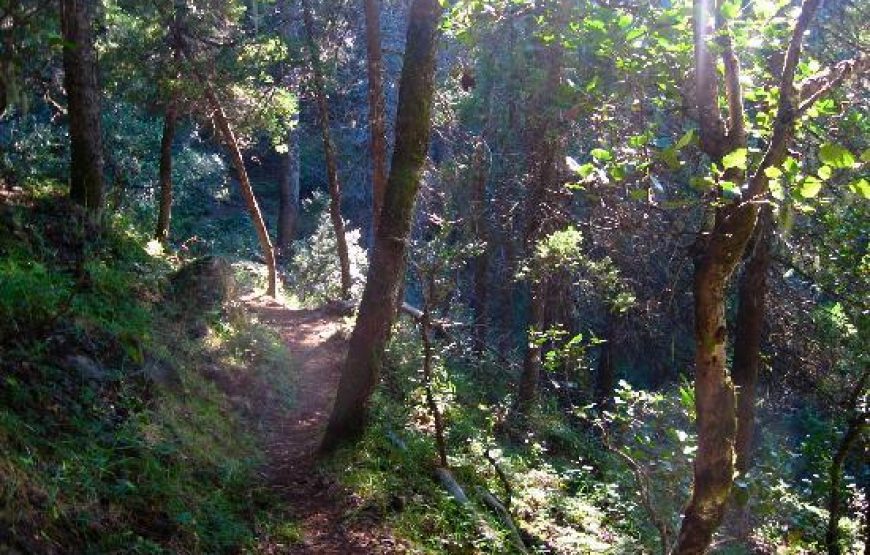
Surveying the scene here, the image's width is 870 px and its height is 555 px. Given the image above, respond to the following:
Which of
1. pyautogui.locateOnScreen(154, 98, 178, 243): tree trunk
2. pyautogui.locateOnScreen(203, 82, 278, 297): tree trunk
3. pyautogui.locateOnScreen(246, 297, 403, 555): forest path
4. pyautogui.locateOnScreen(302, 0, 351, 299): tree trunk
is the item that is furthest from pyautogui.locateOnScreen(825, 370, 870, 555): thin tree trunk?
pyautogui.locateOnScreen(154, 98, 178, 243): tree trunk

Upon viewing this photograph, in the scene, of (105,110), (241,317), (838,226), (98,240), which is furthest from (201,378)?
(105,110)

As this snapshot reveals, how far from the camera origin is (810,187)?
9.04ft

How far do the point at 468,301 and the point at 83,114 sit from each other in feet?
35.0

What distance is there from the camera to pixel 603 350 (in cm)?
1584

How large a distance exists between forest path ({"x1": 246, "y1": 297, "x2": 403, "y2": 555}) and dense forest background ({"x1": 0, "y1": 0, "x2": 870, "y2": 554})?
5 centimetres

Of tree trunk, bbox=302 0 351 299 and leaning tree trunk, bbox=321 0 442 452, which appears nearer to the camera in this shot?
leaning tree trunk, bbox=321 0 442 452

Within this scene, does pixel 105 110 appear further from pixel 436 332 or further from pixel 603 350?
pixel 603 350

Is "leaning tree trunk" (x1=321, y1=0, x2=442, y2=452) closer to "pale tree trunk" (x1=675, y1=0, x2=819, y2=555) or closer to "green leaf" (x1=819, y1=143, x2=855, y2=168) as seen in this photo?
"pale tree trunk" (x1=675, y1=0, x2=819, y2=555)

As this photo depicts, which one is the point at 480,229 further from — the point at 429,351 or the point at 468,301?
the point at 429,351

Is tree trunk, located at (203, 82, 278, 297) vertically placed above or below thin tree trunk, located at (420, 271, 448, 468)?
above

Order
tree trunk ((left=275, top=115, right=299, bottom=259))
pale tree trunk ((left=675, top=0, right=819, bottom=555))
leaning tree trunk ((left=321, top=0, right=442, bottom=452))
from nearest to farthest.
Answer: pale tree trunk ((left=675, top=0, right=819, bottom=555)) < leaning tree trunk ((left=321, top=0, right=442, bottom=452)) < tree trunk ((left=275, top=115, right=299, bottom=259))

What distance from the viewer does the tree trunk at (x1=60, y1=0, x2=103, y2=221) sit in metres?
8.43

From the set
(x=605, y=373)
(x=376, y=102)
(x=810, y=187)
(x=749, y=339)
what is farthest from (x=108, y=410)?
(x=605, y=373)

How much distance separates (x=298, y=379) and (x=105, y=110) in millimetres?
10531
